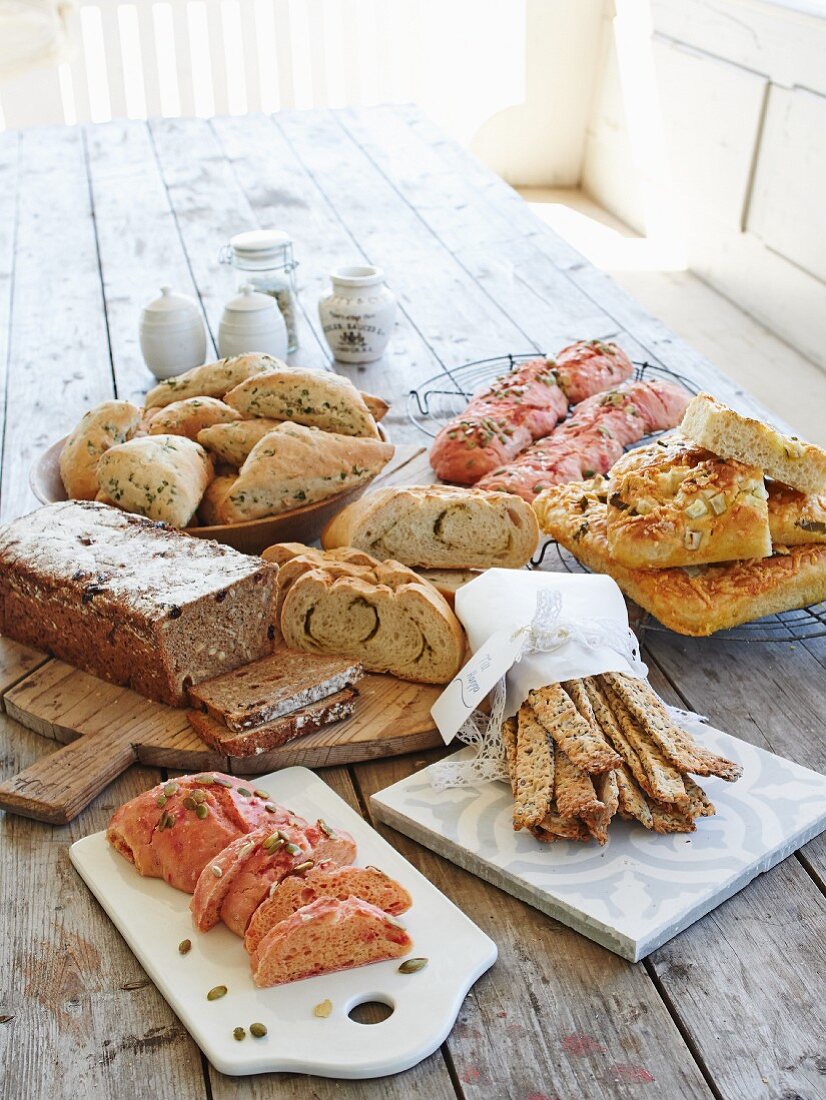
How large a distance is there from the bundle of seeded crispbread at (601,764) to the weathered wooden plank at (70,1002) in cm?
49

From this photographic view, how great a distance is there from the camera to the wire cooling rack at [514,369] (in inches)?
78.6

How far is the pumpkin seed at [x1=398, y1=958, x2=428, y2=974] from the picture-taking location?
131cm

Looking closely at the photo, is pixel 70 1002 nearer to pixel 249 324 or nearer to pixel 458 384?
pixel 249 324

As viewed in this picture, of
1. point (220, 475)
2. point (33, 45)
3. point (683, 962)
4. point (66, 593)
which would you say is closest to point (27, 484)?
point (220, 475)

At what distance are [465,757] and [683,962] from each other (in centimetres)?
43

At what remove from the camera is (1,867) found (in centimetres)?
153

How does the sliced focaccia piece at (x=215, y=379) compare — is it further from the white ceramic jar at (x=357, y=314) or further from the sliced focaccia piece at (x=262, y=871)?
the sliced focaccia piece at (x=262, y=871)

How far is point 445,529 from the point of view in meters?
2.05

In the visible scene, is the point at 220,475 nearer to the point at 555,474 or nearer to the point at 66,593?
the point at 66,593

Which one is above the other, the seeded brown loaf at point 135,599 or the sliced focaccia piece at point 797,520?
the sliced focaccia piece at point 797,520

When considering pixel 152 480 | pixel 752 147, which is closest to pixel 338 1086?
pixel 152 480

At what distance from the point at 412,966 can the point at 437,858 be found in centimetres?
23

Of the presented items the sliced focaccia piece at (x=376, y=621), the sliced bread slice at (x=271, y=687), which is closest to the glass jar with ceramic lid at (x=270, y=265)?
the sliced focaccia piece at (x=376, y=621)

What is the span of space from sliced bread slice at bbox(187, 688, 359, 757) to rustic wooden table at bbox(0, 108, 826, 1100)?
8 cm
